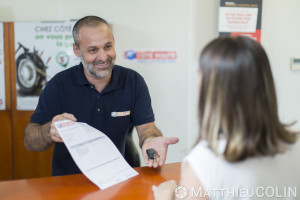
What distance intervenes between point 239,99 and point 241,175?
0.21 m

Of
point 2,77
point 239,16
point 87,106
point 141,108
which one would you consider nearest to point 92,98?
point 87,106

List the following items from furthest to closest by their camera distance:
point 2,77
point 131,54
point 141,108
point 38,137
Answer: point 131,54 < point 2,77 < point 141,108 < point 38,137

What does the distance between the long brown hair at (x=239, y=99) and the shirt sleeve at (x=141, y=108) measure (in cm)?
97

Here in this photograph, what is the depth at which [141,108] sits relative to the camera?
1.76 meters

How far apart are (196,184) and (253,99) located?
0.96 ft

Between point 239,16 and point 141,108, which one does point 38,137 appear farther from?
point 239,16

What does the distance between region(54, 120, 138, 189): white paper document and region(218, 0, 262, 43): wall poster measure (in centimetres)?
211

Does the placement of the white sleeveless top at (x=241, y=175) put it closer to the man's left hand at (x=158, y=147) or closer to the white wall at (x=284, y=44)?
the man's left hand at (x=158, y=147)

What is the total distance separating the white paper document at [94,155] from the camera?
117 cm

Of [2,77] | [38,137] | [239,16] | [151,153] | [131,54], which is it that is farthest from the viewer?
[131,54]

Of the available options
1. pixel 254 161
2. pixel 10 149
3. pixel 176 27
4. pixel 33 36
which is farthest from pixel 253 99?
pixel 10 149

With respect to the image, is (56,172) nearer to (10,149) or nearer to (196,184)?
(196,184)

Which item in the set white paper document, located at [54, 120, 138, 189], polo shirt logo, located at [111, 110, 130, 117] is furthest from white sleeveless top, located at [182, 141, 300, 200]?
polo shirt logo, located at [111, 110, 130, 117]

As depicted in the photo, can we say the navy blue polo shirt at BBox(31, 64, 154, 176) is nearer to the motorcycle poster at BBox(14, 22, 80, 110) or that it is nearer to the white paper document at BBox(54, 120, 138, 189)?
the white paper document at BBox(54, 120, 138, 189)
